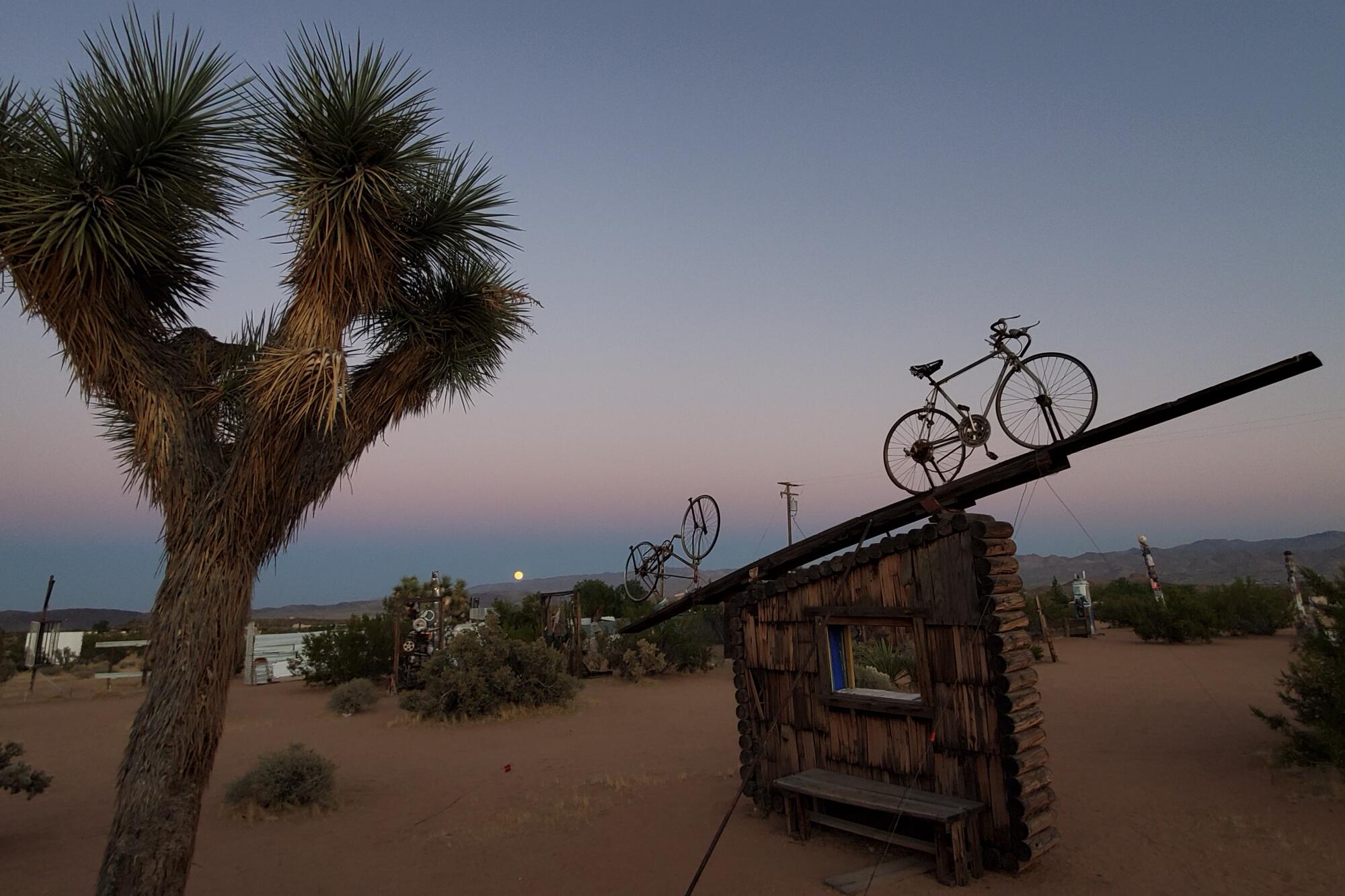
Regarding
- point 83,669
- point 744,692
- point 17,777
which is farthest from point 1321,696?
point 83,669

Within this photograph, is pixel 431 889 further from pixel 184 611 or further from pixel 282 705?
pixel 282 705

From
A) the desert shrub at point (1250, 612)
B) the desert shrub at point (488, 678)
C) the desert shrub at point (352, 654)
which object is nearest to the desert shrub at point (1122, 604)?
the desert shrub at point (1250, 612)

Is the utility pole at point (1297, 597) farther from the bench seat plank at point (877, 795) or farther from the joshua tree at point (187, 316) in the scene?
the joshua tree at point (187, 316)

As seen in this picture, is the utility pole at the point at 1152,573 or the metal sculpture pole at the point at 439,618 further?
the utility pole at the point at 1152,573

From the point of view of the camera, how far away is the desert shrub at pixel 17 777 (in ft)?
25.3

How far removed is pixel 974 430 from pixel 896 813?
381 centimetres

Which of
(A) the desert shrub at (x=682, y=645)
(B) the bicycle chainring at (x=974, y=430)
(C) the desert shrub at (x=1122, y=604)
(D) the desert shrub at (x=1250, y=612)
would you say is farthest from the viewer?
(C) the desert shrub at (x=1122, y=604)

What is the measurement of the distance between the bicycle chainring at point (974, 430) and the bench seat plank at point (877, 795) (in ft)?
11.2

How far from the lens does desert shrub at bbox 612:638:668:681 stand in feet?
70.4

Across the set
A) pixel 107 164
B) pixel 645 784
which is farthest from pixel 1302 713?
pixel 107 164

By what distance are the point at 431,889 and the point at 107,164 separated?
21.1ft

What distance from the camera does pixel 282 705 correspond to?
18250mm

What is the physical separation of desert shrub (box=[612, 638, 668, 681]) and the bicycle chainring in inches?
628

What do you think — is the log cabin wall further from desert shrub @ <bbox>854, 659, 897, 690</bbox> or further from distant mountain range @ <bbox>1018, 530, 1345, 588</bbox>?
distant mountain range @ <bbox>1018, 530, 1345, 588</bbox>
